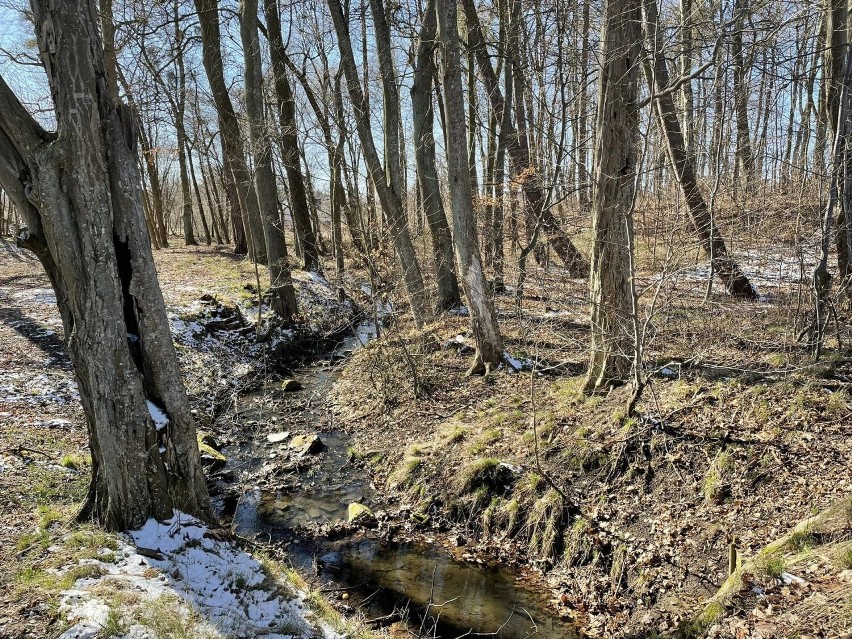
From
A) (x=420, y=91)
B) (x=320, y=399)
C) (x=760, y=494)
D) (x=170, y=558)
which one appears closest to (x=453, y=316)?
(x=320, y=399)

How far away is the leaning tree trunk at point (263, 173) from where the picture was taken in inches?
464

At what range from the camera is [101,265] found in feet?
13.1

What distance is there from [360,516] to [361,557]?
2.27 feet

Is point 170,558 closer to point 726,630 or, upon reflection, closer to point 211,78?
point 726,630

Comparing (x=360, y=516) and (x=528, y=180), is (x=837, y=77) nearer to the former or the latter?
(x=528, y=180)

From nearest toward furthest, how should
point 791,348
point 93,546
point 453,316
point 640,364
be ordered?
1. point 93,546
2. point 640,364
3. point 791,348
4. point 453,316

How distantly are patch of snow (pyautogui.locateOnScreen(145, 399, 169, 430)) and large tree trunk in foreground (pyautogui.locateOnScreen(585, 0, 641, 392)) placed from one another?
4.71 metres

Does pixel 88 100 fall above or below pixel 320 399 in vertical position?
above

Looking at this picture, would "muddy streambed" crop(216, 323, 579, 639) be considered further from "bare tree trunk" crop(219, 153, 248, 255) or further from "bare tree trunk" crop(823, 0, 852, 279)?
"bare tree trunk" crop(219, 153, 248, 255)

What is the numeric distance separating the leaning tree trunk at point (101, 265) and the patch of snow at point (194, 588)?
0.27 metres

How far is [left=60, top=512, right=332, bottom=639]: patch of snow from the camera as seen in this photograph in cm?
357

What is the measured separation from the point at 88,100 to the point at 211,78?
11776mm

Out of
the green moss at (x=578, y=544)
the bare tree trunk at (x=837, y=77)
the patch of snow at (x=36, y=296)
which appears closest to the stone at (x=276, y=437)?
the green moss at (x=578, y=544)

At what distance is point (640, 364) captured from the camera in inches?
223
